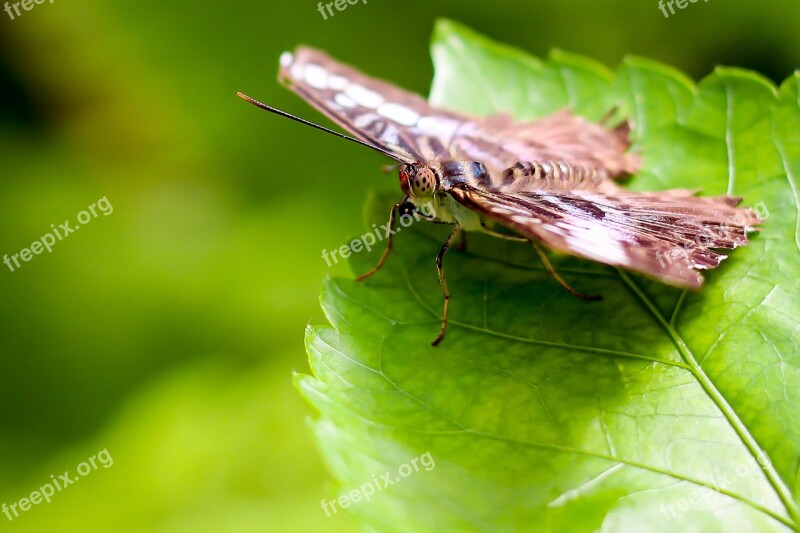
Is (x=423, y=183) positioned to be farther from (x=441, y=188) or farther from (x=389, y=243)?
(x=389, y=243)

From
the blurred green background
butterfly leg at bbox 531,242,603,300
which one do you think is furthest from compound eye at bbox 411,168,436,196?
the blurred green background

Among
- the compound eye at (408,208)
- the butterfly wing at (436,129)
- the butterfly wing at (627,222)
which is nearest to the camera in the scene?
the butterfly wing at (627,222)

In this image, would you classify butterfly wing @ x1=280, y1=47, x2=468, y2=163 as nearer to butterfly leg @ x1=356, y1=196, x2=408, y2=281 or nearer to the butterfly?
the butterfly

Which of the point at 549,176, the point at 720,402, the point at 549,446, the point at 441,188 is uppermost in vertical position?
the point at 441,188

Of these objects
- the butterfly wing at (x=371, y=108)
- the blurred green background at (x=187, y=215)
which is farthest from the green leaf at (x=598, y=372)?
the blurred green background at (x=187, y=215)

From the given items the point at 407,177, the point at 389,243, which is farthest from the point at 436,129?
the point at 389,243

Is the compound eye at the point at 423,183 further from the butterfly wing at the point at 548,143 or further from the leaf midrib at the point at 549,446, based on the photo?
the leaf midrib at the point at 549,446
